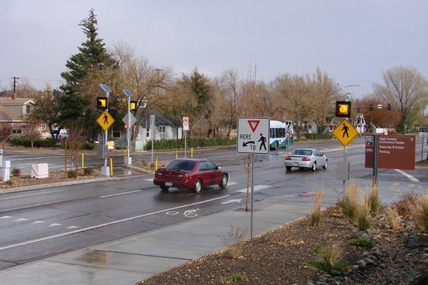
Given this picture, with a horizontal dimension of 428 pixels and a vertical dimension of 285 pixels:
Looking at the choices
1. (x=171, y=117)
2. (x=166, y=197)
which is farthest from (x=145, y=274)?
(x=171, y=117)

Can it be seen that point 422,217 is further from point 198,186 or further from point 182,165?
point 182,165

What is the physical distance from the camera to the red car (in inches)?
709

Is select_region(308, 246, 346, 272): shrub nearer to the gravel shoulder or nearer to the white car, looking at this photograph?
the gravel shoulder

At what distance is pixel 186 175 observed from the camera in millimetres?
17953

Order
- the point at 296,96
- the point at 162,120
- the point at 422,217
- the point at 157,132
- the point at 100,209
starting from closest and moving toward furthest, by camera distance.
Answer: the point at 422,217 → the point at 100,209 → the point at 157,132 → the point at 162,120 → the point at 296,96

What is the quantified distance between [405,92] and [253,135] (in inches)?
3825

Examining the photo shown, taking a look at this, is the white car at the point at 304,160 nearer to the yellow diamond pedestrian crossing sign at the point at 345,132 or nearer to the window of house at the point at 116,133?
the yellow diamond pedestrian crossing sign at the point at 345,132

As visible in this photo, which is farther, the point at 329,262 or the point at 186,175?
the point at 186,175

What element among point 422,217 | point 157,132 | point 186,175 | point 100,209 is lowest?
point 100,209

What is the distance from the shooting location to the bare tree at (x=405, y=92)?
94.9 m

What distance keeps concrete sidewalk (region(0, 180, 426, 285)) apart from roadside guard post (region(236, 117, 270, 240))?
1.62 m

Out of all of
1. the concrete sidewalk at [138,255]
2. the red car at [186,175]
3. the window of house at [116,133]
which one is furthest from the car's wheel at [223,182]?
the window of house at [116,133]

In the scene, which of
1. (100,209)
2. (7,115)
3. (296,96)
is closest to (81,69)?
(7,115)

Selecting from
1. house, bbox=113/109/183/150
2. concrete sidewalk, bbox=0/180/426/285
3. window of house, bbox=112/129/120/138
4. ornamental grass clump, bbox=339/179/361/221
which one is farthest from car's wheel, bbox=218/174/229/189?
window of house, bbox=112/129/120/138
